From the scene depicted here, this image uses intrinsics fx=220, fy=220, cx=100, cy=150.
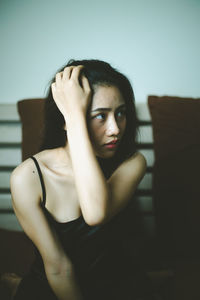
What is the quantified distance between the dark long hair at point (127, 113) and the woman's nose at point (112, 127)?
11cm

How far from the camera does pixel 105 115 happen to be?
0.61 meters

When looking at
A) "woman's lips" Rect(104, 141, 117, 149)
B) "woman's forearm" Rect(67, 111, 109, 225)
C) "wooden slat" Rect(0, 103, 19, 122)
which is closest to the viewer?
"woman's forearm" Rect(67, 111, 109, 225)

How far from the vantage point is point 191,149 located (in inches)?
37.5

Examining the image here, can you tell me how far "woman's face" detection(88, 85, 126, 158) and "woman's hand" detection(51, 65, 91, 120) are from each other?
30 millimetres

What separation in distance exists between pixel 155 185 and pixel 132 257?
12.5 inches

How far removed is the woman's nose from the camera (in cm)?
60

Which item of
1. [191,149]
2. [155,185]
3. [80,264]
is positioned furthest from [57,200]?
[191,149]

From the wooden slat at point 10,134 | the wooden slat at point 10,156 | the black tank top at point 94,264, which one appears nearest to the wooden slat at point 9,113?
the wooden slat at point 10,134

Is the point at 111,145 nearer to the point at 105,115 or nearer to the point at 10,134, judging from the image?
the point at 105,115

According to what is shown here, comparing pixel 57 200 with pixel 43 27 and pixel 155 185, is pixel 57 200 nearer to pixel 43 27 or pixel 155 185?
pixel 155 185

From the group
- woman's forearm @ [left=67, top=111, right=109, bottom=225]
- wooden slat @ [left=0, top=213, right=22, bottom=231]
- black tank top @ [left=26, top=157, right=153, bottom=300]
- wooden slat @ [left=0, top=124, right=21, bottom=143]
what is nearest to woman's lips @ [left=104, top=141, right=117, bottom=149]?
woman's forearm @ [left=67, top=111, right=109, bottom=225]

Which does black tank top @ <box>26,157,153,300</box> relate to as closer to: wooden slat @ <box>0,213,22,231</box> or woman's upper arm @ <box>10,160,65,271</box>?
woman's upper arm @ <box>10,160,65,271</box>

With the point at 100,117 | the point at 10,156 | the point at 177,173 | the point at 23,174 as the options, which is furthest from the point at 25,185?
the point at 177,173

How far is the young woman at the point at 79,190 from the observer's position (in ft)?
1.82
